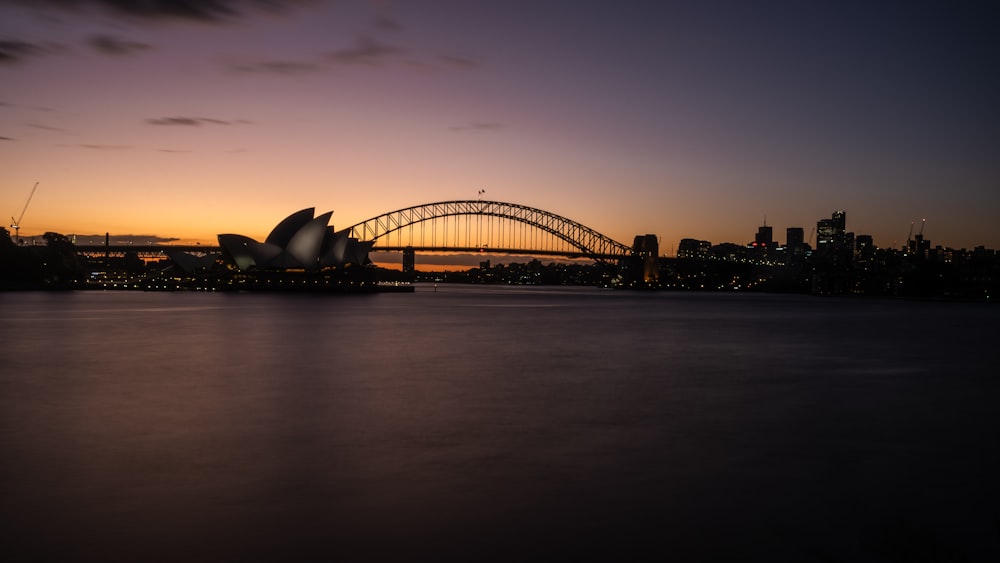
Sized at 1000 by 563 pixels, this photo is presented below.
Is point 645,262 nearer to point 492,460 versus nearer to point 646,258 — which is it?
point 646,258

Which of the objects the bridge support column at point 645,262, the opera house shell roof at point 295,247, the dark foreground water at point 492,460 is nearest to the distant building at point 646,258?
the bridge support column at point 645,262

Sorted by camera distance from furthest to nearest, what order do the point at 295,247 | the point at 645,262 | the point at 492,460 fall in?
the point at 645,262 → the point at 295,247 → the point at 492,460

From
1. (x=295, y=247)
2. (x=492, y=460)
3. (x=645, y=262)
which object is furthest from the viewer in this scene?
(x=645, y=262)

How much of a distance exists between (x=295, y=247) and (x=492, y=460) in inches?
3946

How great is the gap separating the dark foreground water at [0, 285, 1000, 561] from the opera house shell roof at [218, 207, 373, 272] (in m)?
81.0

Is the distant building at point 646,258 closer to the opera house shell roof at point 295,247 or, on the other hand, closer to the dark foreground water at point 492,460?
the opera house shell roof at point 295,247

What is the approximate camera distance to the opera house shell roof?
106 metres

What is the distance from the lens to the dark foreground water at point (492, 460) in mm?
→ 7402

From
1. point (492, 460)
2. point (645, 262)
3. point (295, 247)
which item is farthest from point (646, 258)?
point (492, 460)

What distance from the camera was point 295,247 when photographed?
107 meters

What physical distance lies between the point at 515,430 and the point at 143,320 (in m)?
40.3

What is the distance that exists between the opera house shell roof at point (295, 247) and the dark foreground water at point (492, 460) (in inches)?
3188

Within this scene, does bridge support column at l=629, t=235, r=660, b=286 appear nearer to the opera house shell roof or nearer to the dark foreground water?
the opera house shell roof

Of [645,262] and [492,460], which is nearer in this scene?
[492,460]
